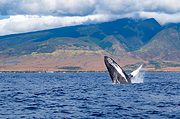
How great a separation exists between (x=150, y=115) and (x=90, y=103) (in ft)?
46.3

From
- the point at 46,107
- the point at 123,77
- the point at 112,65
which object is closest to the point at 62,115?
the point at 46,107

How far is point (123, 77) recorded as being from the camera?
10300 centimetres

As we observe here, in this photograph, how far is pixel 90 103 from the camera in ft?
198

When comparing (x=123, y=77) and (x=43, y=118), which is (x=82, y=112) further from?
(x=123, y=77)

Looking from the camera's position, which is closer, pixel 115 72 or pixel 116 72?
pixel 116 72

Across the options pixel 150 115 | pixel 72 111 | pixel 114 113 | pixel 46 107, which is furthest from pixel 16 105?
pixel 150 115

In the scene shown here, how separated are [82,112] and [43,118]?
6462 mm

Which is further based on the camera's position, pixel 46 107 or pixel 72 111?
pixel 46 107

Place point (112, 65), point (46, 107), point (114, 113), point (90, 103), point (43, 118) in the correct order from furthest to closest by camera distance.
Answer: point (112, 65)
point (90, 103)
point (46, 107)
point (114, 113)
point (43, 118)

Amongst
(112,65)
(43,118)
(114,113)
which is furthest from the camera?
(112,65)

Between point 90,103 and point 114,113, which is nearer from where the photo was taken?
point 114,113

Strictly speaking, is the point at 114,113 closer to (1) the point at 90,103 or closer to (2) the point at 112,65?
(1) the point at 90,103

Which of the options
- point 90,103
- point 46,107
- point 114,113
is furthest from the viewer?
point 90,103

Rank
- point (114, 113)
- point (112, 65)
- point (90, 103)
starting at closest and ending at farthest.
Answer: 1. point (114, 113)
2. point (90, 103)
3. point (112, 65)
